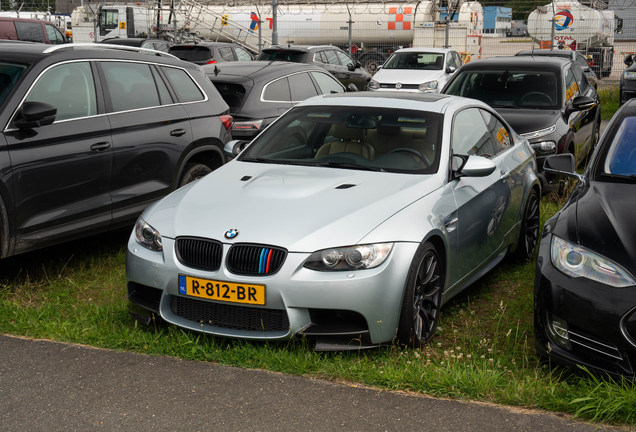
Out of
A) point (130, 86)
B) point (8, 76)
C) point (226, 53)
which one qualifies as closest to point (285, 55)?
point (226, 53)

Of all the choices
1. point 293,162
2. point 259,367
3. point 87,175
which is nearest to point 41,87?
point 87,175

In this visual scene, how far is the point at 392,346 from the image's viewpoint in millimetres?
3996

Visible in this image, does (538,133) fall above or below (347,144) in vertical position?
below

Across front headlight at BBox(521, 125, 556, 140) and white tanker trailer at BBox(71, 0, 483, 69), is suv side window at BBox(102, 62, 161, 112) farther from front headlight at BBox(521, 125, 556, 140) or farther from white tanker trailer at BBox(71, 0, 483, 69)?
white tanker trailer at BBox(71, 0, 483, 69)

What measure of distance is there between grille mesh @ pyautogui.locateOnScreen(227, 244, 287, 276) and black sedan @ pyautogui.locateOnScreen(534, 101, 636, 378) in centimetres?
140

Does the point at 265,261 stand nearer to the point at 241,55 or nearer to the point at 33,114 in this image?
the point at 33,114

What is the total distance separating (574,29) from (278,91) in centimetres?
2192

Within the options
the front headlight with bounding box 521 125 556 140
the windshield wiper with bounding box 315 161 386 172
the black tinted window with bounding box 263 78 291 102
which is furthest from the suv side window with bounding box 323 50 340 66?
the windshield wiper with bounding box 315 161 386 172

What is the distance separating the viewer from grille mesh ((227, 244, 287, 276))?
149 inches

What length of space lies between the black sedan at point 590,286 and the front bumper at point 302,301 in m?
0.76

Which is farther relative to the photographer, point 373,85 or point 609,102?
point 609,102

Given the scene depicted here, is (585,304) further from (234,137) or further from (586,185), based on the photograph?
(234,137)

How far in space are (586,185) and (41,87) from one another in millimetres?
3892

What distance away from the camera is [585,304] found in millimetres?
3418
